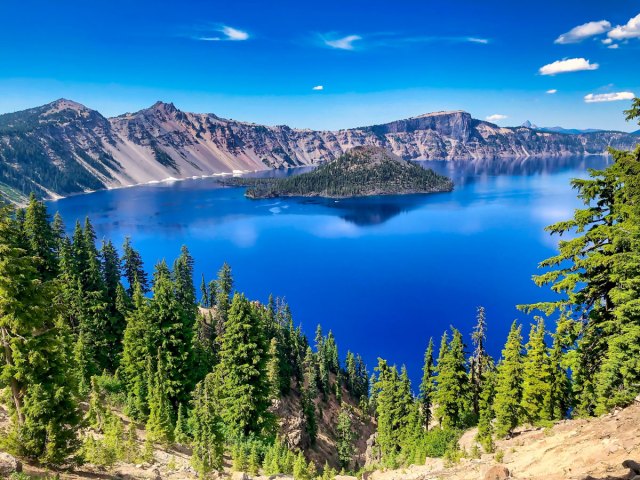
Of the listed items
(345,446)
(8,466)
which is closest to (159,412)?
(8,466)

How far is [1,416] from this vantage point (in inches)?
974

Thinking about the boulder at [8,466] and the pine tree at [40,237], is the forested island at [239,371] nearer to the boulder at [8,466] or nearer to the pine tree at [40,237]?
the pine tree at [40,237]

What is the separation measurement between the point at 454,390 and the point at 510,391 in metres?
8.01

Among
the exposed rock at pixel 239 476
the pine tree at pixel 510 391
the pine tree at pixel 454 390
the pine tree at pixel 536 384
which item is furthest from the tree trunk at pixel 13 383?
the pine tree at pixel 454 390

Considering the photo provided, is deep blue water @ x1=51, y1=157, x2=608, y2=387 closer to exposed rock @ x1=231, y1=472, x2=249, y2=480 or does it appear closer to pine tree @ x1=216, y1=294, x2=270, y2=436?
pine tree @ x1=216, y1=294, x2=270, y2=436

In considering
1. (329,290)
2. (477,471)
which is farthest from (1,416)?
(329,290)

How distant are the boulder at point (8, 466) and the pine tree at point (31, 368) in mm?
2376

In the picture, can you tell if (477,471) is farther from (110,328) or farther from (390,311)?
(390,311)

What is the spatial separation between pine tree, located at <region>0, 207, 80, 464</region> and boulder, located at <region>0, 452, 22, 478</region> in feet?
7.80

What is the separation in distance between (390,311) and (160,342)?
273ft

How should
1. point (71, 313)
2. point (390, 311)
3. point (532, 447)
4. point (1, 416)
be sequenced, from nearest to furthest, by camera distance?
point (532, 447)
point (1, 416)
point (71, 313)
point (390, 311)

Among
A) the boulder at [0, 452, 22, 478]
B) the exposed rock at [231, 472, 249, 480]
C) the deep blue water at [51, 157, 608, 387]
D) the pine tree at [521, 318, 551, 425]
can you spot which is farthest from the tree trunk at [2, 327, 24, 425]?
the deep blue water at [51, 157, 608, 387]

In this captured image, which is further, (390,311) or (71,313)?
(390,311)

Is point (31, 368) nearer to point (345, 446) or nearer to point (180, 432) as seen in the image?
point (180, 432)
